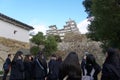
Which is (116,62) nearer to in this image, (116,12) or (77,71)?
(77,71)

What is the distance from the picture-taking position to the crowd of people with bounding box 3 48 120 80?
8258mm

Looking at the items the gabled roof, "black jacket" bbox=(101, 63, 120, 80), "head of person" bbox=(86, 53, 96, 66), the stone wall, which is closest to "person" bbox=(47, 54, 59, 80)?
"head of person" bbox=(86, 53, 96, 66)

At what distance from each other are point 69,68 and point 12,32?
2376 centimetres

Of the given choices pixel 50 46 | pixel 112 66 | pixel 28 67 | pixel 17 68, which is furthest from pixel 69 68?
pixel 50 46

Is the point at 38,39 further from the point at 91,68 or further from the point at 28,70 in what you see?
the point at 91,68

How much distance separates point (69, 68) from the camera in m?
8.20

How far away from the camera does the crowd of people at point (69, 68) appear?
8.26 meters

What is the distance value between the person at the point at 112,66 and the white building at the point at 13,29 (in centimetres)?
2059

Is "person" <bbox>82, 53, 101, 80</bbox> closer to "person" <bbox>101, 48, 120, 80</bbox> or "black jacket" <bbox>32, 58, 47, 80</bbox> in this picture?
"person" <bbox>101, 48, 120, 80</bbox>

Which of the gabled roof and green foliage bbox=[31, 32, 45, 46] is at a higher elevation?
the gabled roof

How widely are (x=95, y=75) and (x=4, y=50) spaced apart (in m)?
19.5

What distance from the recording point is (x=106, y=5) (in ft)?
67.3

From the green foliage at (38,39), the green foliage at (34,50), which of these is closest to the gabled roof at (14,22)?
the green foliage at (34,50)

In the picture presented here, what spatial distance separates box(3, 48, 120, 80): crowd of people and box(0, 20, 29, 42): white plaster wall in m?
12.8
